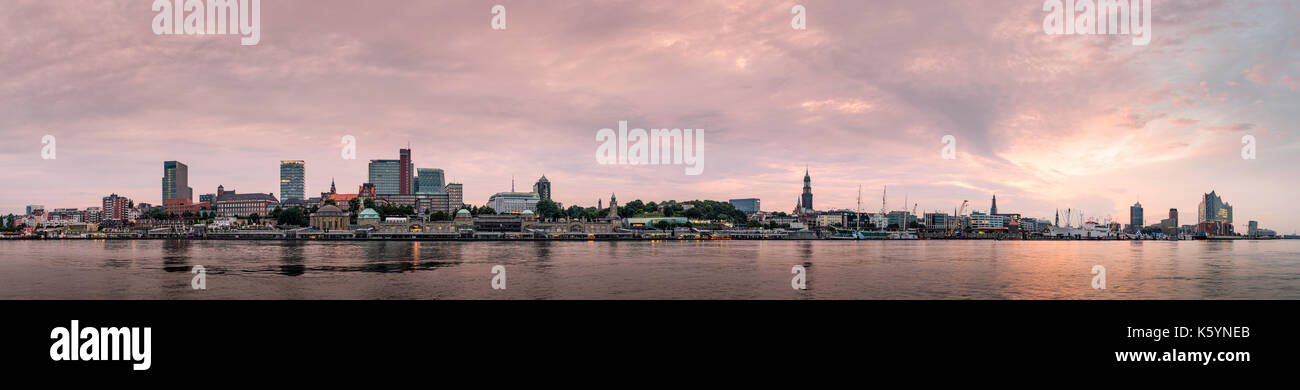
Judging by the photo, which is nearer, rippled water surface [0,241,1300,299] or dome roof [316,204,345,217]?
rippled water surface [0,241,1300,299]

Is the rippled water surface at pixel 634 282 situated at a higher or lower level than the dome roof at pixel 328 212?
lower

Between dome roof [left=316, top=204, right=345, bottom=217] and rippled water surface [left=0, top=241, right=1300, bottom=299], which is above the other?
dome roof [left=316, top=204, right=345, bottom=217]

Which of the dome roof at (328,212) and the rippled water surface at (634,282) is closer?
the rippled water surface at (634,282)

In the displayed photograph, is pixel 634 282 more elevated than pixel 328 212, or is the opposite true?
pixel 328 212

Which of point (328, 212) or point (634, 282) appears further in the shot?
point (328, 212)
